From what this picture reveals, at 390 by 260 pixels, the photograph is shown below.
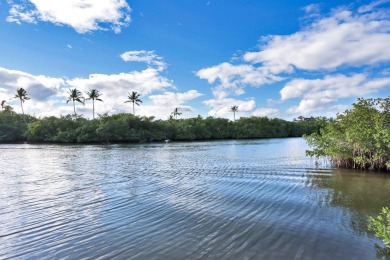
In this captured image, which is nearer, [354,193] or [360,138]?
[354,193]

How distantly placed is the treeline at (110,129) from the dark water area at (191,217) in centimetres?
5403

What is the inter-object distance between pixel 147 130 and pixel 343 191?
226 ft

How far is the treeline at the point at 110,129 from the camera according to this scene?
67562mm

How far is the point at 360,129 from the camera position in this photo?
57.6ft

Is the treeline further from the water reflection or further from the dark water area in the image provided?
the dark water area

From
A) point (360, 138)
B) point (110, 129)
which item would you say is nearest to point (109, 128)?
point (110, 129)

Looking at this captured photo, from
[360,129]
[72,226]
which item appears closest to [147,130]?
[360,129]

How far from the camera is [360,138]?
56.5ft

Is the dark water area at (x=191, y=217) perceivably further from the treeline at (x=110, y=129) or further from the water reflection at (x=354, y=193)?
the treeline at (x=110, y=129)

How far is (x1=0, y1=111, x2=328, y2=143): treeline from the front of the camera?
222 feet

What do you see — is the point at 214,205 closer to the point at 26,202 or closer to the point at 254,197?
the point at 254,197

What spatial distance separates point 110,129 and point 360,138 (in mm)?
59765

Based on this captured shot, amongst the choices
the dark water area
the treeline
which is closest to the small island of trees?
the treeline

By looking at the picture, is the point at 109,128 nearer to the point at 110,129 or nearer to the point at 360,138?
the point at 110,129
